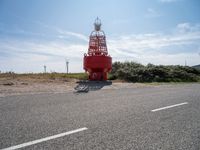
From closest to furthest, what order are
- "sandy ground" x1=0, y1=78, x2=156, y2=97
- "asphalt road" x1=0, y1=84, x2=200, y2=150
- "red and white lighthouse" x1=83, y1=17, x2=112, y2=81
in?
"asphalt road" x1=0, y1=84, x2=200, y2=150, "sandy ground" x1=0, y1=78, x2=156, y2=97, "red and white lighthouse" x1=83, y1=17, x2=112, y2=81

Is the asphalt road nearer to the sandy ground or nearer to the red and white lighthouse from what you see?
the sandy ground

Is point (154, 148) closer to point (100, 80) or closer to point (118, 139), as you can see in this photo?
point (118, 139)

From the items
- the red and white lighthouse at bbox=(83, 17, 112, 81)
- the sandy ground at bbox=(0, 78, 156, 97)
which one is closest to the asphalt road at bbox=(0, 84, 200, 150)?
the sandy ground at bbox=(0, 78, 156, 97)

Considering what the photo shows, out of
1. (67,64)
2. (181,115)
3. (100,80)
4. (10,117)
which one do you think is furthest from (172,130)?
(67,64)

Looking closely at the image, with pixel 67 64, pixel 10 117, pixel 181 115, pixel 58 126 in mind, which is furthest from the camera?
pixel 67 64

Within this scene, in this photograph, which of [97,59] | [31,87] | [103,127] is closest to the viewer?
[103,127]

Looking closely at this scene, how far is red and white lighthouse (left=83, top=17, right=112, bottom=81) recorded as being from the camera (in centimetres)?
2112

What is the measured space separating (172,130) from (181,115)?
1.71 metres

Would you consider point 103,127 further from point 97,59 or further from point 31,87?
point 97,59

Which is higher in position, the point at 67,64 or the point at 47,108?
the point at 67,64

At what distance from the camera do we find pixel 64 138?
4.46m

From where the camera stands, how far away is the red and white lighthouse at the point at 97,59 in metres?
21.1

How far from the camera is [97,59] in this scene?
21.1m

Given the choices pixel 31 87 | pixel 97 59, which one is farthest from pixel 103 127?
pixel 97 59
